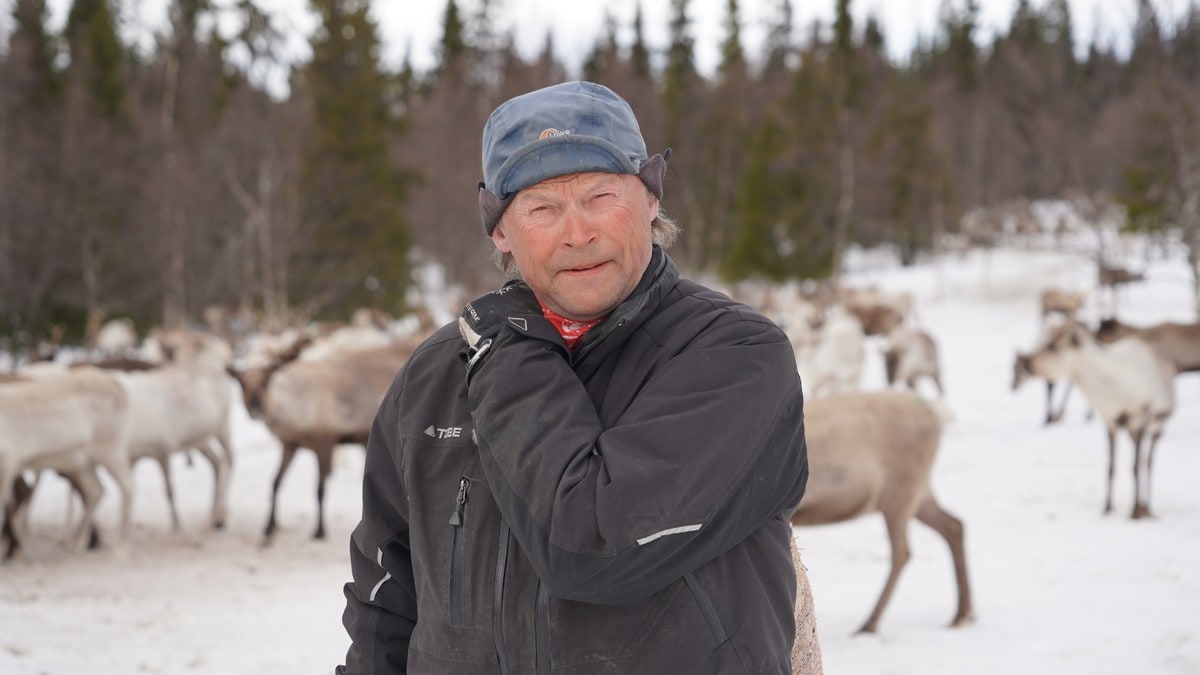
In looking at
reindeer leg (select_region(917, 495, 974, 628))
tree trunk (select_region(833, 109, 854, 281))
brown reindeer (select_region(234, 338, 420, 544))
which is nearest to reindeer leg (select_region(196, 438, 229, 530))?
brown reindeer (select_region(234, 338, 420, 544))

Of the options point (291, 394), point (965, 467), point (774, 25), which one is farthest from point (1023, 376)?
point (774, 25)

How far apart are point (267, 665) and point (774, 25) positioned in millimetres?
41749

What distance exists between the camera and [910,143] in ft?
115

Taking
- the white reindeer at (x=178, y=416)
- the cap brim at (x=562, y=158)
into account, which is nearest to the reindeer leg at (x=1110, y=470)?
the cap brim at (x=562, y=158)

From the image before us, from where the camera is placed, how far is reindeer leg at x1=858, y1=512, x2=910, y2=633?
17.8 feet

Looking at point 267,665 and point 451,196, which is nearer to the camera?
point 267,665

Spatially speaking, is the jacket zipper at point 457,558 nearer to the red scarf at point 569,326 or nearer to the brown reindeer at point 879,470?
the red scarf at point 569,326

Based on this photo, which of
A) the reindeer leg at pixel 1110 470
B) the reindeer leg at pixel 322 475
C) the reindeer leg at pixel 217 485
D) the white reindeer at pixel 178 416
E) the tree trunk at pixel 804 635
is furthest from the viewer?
the reindeer leg at pixel 217 485

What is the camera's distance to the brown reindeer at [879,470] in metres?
5.22

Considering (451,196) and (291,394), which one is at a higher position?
(451,196)

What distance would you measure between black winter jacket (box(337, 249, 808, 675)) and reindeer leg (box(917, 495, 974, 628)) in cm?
443

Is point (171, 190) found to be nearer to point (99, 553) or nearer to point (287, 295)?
point (287, 295)

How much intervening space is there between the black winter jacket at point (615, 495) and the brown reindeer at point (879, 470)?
3.78m

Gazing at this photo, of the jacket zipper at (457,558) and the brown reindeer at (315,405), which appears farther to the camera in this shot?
the brown reindeer at (315,405)
